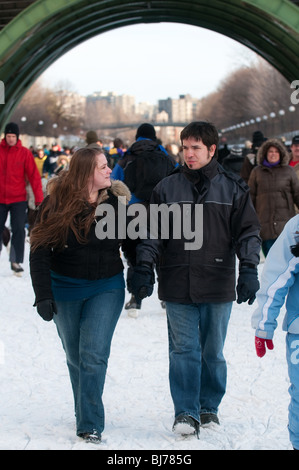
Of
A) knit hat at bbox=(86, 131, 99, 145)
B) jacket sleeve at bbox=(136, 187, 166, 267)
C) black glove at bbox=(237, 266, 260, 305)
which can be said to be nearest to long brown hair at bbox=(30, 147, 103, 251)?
jacket sleeve at bbox=(136, 187, 166, 267)

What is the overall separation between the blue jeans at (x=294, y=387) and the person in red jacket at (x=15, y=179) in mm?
6163

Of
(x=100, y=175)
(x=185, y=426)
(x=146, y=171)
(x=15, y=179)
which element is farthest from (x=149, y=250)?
(x=15, y=179)

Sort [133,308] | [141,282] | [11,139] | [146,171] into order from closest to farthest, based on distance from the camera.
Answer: [141,282], [146,171], [133,308], [11,139]

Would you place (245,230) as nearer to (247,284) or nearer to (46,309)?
(247,284)

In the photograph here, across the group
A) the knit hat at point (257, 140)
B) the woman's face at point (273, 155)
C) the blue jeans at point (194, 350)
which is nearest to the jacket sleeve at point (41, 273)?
the blue jeans at point (194, 350)

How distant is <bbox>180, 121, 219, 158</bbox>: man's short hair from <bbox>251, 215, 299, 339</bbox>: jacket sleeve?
113 centimetres

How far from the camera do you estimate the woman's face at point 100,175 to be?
4.05 metres

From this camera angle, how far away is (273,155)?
7.48m

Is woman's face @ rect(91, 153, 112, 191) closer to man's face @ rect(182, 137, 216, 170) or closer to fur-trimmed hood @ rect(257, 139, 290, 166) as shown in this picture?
man's face @ rect(182, 137, 216, 170)

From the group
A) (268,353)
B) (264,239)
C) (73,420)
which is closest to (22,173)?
(264,239)

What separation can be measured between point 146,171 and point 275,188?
4.81 feet

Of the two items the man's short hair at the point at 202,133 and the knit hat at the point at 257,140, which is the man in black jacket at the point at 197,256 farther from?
the knit hat at the point at 257,140

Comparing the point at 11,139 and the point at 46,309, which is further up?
the point at 11,139

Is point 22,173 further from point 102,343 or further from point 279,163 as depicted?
point 102,343
